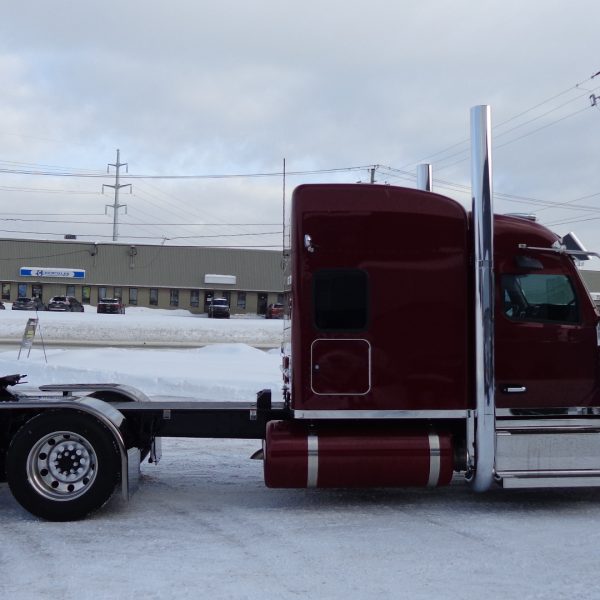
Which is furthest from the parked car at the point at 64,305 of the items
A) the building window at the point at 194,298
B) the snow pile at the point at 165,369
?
the snow pile at the point at 165,369

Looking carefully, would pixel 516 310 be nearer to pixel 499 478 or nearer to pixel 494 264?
pixel 494 264

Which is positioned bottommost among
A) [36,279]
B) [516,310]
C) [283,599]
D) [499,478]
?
[283,599]

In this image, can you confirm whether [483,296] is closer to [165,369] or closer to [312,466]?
[312,466]

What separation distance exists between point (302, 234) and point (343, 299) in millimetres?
681

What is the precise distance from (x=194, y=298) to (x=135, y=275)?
19.4 ft

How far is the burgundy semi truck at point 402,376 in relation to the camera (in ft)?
20.8

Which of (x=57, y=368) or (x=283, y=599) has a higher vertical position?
(x=57, y=368)

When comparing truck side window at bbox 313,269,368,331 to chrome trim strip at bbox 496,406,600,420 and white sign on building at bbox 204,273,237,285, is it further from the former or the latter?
white sign on building at bbox 204,273,237,285

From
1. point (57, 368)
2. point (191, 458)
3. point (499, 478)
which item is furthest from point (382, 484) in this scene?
point (57, 368)

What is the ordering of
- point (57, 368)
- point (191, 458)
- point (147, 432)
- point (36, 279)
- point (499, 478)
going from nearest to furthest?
point (499, 478) → point (147, 432) → point (191, 458) → point (57, 368) → point (36, 279)

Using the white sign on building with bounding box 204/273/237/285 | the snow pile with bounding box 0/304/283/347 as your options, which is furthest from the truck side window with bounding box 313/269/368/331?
the white sign on building with bounding box 204/273/237/285

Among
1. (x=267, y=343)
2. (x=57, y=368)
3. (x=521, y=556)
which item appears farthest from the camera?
(x=267, y=343)

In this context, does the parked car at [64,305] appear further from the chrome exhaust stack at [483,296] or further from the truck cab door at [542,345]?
the chrome exhaust stack at [483,296]

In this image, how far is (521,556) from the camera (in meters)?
5.39
